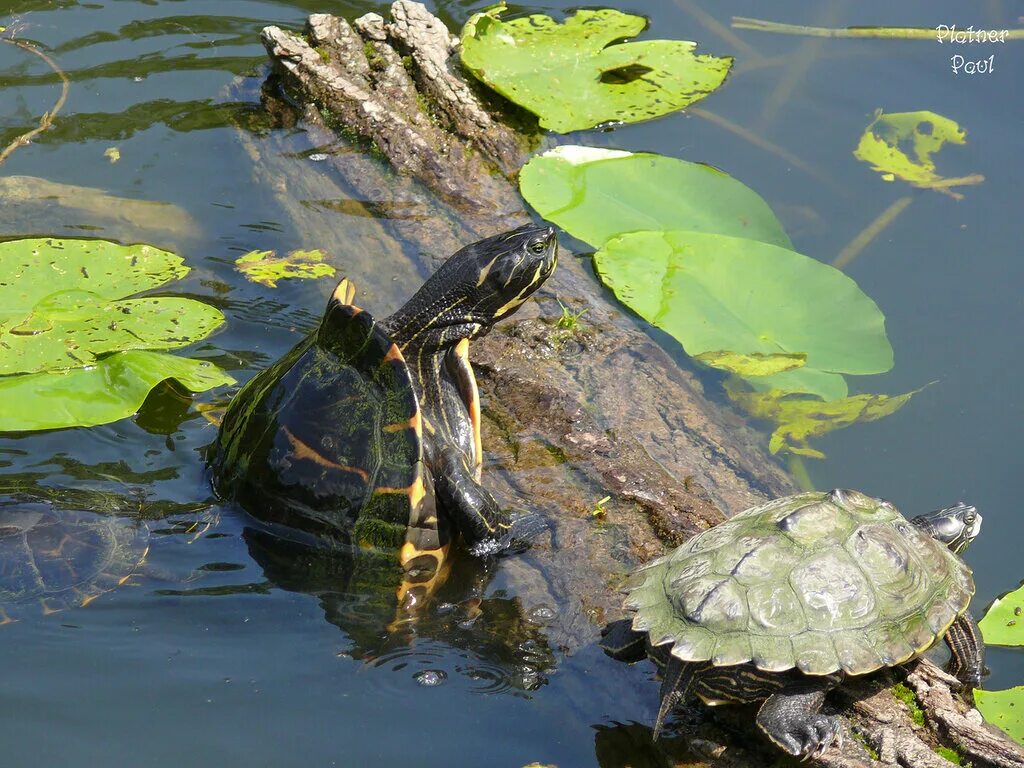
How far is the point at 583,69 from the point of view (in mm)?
6031

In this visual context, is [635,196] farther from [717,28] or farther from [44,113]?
[44,113]

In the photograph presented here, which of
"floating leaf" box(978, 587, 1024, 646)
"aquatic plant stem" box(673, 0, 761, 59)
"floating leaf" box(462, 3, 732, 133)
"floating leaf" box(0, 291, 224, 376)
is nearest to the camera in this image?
"floating leaf" box(978, 587, 1024, 646)

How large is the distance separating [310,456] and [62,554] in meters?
0.96

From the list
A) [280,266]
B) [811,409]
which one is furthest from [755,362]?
[280,266]

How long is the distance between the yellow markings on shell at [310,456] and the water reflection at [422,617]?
32cm

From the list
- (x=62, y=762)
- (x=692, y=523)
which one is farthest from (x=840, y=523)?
(x=62, y=762)

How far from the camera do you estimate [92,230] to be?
5.45 m

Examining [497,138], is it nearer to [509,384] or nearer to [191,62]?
[509,384]

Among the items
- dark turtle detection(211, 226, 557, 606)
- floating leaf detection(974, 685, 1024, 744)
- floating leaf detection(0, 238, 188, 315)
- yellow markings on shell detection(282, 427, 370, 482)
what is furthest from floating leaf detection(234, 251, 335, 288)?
floating leaf detection(974, 685, 1024, 744)

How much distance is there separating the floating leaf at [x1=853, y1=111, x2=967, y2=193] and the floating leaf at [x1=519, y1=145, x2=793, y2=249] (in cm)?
107

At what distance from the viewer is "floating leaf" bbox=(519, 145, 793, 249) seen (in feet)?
17.1

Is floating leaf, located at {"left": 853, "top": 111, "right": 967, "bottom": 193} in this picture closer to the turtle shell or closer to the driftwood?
the driftwood

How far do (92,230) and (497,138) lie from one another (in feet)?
7.41

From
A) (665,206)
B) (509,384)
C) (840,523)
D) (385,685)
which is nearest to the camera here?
(840,523)
